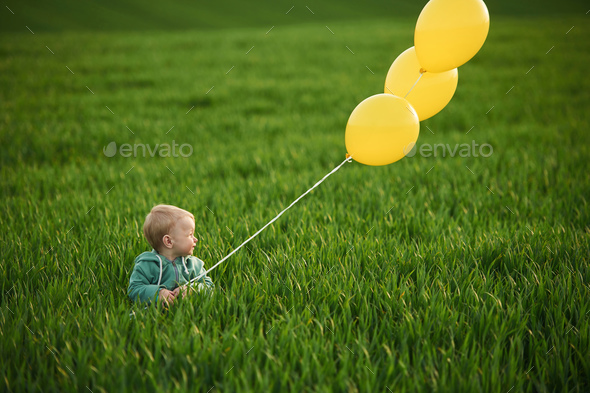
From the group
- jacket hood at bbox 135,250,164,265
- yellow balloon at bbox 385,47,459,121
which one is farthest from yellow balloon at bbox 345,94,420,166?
jacket hood at bbox 135,250,164,265

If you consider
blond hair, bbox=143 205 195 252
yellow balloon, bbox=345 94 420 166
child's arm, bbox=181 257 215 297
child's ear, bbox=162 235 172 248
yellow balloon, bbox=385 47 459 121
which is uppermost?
yellow balloon, bbox=385 47 459 121

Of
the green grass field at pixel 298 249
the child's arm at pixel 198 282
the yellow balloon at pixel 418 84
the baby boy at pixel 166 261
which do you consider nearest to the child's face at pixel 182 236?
the baby boy at pixel 166 261

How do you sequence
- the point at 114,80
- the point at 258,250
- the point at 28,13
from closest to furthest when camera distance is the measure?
the point at 258,250 → the point at 114,80 → the point at 28,13

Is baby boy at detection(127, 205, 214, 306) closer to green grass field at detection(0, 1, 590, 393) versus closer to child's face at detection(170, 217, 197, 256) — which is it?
child's face at detection(170, 217, 197, 256)

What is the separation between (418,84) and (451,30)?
397 mm

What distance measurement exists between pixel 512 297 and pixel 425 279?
407 millimetres

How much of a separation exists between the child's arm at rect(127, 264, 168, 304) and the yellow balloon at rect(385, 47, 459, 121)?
71.6 inches

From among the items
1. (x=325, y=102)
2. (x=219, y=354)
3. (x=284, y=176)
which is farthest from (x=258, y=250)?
(x=325, y=102)

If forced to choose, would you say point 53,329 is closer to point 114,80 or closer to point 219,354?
point 219,354

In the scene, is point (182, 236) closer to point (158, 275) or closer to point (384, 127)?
point (158, 275)

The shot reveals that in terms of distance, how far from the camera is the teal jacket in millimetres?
1865

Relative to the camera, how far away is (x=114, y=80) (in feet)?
27.9

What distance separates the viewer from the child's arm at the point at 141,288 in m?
1.85

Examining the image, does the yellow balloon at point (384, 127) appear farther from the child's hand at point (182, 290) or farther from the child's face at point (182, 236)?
the child's hand at point (182, 290)
